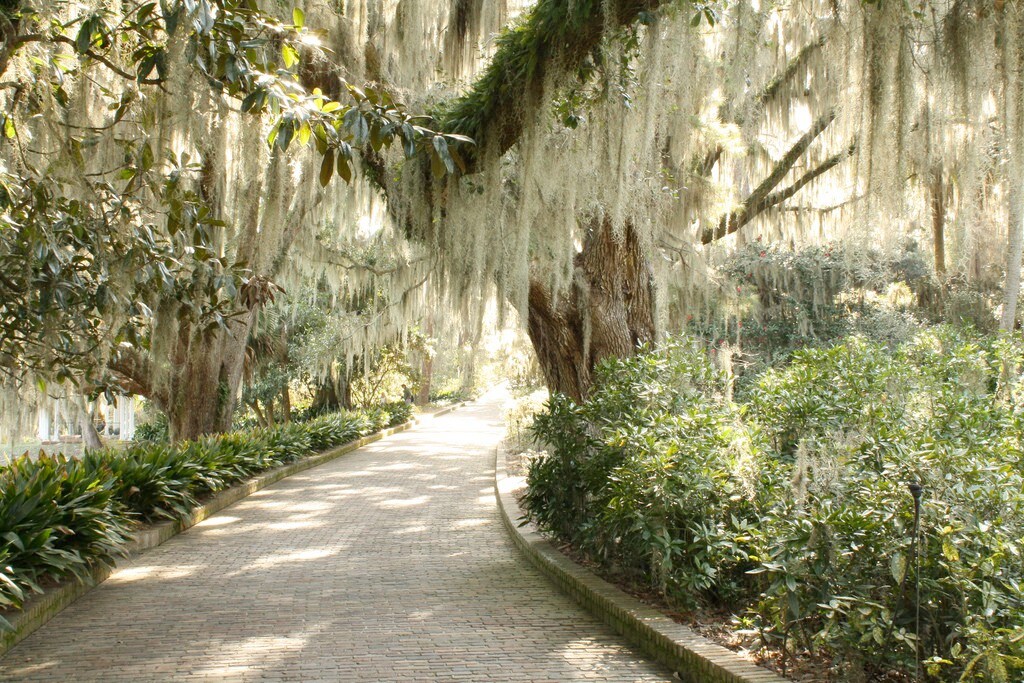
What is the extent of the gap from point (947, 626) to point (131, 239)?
4.75 meters

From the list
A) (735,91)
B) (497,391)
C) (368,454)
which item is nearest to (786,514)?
(735,91)

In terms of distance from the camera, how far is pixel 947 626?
311 centimetres

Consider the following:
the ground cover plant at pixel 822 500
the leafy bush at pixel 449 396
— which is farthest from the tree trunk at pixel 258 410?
the leafy bush at pixel 449 396

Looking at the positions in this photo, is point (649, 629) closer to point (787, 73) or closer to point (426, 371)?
point (787, 73)

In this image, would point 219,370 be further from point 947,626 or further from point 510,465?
point 947,626

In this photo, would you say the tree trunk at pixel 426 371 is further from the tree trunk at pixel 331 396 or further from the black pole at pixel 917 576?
the black pole at pixel 917 576

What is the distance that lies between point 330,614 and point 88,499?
2558 millimetres

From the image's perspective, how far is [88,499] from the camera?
6422 mm

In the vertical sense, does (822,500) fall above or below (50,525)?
above

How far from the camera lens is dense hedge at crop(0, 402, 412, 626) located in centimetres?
530

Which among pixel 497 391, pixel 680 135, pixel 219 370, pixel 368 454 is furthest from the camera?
pixel 497 391

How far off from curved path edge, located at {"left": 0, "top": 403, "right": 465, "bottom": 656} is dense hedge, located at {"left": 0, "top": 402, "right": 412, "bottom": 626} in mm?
81

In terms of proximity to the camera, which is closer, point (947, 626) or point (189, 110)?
point (947, 626)

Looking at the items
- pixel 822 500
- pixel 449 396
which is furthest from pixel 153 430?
pixel 449 396
